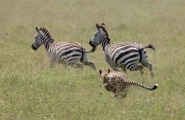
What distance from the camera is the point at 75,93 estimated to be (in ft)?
28.6

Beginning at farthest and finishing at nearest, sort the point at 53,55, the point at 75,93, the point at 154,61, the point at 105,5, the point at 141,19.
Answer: the point at 105,5, the point at 141,19, the point at 154,61, the point at 53,55, the point at 75,93

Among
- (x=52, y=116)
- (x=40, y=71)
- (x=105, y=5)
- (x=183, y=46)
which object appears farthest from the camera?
(x=105, y=5)

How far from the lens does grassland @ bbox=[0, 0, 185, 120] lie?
752 cm

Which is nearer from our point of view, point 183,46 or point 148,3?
point 183,46

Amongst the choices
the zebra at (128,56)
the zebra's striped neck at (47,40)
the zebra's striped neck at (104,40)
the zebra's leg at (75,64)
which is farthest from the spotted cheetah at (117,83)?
the zebra's striped neck at (47,40)

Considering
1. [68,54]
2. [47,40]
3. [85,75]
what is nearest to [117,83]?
[85,75]

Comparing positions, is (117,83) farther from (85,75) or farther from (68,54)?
(68,54)

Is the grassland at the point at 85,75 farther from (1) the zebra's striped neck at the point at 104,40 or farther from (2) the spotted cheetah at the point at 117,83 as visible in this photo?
(1) the zebra's striped neck at the point at 104,40

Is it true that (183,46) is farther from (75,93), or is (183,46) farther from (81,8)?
(81,8)

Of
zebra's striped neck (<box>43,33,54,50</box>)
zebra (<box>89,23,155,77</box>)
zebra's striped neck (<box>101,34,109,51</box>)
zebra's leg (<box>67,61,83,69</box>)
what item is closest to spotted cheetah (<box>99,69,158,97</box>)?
zebra (<box>89,23,155,77</box>)

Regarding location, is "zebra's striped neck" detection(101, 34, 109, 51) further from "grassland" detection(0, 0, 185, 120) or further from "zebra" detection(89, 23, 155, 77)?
"grassland" detection(0, 0, 185, 120)

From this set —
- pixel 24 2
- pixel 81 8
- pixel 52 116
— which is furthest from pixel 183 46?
pixel 24 2

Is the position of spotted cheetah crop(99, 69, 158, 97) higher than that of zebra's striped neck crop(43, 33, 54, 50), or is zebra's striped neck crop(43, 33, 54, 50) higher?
zebra's striped neck crop(43, 33, 54, 50)

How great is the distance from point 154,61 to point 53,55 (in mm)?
2690
